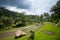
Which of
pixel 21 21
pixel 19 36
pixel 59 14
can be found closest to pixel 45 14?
pixel 21 21

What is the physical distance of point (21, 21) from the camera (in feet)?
178

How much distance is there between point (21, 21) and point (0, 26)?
10489 mm

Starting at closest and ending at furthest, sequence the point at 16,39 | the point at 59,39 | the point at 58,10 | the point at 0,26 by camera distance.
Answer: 1. the point at 59,39
2. the point at 16,39
3. the point at 58,10
4. the point at 0,26

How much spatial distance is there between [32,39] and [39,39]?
1.33m

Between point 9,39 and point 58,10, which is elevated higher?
point 58,10

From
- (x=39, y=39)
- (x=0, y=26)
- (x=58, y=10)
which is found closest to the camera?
(x=39, y=39)

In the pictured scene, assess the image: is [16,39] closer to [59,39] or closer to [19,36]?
[19,36]

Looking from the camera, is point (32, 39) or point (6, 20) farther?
point (6, 20)

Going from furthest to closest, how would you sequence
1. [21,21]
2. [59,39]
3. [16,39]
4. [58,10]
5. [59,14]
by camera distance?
1. [21,21]
2. [59,14]
3. [58,10]
4. [16,39]
5. [59,39]

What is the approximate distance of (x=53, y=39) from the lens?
20719 millimetres

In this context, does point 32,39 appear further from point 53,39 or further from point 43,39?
point 53,39

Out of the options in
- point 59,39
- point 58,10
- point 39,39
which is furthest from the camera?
point 58,10

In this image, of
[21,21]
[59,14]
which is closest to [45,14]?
[21,21]

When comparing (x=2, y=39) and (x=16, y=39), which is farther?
(x=2, y=39)
